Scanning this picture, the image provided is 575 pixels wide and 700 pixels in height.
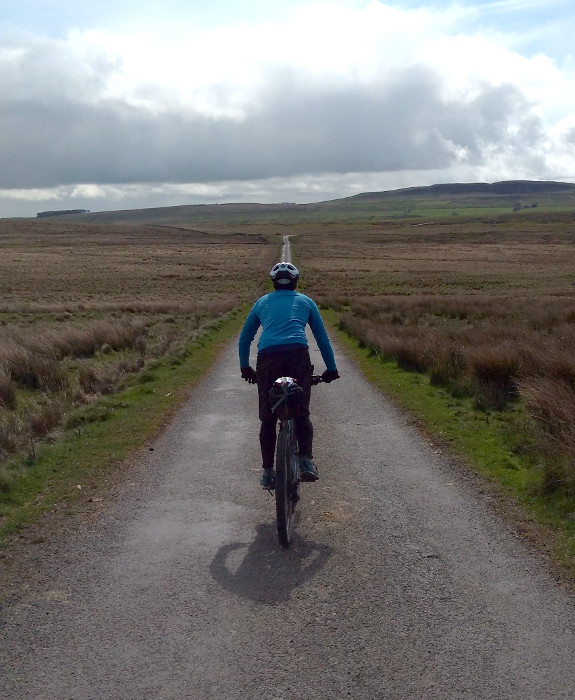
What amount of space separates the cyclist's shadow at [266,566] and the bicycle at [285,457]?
0.47 feet

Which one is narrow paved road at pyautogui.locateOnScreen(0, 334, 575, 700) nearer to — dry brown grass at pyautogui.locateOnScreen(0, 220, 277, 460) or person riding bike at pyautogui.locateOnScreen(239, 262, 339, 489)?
person riding bike at pyautogui.locateOnScreen(239, 262, 339, 489)

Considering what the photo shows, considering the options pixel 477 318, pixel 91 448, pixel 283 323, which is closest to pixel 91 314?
pixel 477 318

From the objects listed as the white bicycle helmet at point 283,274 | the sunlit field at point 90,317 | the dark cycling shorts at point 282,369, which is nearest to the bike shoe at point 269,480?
the dark cycling shorts at point 282,369

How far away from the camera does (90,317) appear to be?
29.6 meters

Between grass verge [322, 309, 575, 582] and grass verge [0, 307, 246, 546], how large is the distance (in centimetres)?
367

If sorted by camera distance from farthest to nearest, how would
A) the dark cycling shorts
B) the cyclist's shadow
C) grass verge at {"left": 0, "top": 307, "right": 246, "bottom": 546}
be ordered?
grass verge at {"left": 0, "top": 307, "right": 246, "bottom": 546} < the dark cycling shorts < the cyclist's shadow

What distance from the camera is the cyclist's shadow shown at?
4.77 m

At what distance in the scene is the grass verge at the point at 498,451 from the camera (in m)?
5.71

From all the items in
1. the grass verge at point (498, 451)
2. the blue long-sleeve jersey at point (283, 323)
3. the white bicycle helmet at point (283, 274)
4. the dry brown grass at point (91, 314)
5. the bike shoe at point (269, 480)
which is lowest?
the dry brown grass at point (91, 314)

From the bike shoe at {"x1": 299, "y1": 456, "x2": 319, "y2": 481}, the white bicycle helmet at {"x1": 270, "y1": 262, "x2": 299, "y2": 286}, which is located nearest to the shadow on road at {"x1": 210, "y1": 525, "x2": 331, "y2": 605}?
the bike shoe at {"x1": 299, "y1": 456, "x2": 319, "y2": 481}

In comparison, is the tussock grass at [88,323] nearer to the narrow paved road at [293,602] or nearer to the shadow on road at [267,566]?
the narrow paved road at [293,602]

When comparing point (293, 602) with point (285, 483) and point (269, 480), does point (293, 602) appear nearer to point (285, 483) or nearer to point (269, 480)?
point (285, 483)

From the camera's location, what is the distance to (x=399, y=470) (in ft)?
24.9

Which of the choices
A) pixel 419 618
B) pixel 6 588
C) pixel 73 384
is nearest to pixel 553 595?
pixel 419 618
